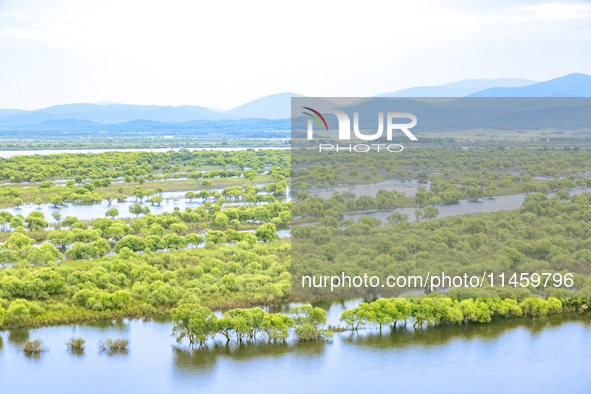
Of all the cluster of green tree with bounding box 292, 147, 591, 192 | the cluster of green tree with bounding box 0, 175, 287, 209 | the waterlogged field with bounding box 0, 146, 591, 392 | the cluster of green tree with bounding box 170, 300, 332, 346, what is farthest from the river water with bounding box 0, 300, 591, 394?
the cluster of green tree with bounding box 0, 175, 287, 209

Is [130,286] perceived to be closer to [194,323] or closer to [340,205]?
[194,323]

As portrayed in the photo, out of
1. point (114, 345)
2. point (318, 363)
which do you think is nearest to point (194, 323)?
point (114, 345)

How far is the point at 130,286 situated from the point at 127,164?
41451 millimetres

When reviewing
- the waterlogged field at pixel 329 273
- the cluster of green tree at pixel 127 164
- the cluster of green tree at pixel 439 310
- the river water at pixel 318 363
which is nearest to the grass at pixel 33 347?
the waterlogged field at pixel 329 273

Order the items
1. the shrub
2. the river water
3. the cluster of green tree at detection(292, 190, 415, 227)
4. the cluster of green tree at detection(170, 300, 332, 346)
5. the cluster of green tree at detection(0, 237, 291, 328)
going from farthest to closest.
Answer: the cluster of green tree at detection(292, 190, 415, 227) → the cluster of green tree at detection(0, 237, 291, 328) → the cluster of green tree at detection(170, 300, 332, 346) → the shrub → the river water

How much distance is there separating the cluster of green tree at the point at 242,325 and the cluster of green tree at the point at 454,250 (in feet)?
11.1

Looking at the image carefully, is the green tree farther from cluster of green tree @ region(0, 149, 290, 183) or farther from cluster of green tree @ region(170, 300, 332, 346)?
cluster of green tree @ region(0, 149, 290, 183)

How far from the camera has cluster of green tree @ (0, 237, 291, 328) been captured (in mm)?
18156

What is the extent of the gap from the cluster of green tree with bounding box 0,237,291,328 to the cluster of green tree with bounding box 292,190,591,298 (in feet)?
5.35

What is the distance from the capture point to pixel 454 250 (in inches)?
824

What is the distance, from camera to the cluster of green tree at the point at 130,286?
1816 centimetres

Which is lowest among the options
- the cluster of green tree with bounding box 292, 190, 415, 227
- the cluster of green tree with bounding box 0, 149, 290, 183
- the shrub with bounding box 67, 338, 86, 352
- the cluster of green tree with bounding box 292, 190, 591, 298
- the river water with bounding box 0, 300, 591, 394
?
the river water with bounding box 0, 300, 591, 394

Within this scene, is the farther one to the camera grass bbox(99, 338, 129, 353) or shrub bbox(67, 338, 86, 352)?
grass bbox(99, 338, 129, 353)

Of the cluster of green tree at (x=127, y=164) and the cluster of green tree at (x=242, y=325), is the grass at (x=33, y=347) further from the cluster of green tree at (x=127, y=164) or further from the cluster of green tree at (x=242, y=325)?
the cluster of green tree at (x=127, y=164)
